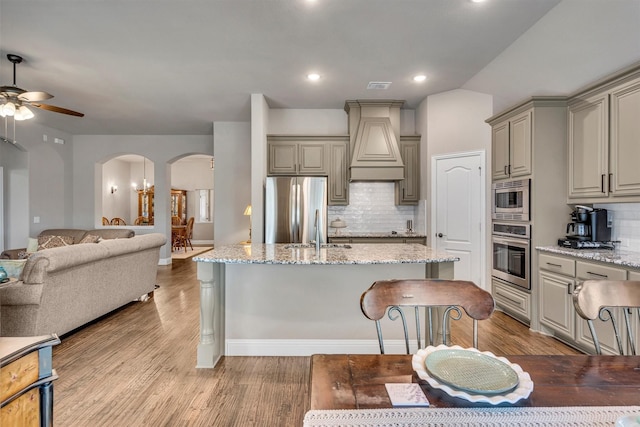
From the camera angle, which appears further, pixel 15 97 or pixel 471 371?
pixel 15 97

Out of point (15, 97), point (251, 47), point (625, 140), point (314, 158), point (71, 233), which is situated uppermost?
point (251, 47)

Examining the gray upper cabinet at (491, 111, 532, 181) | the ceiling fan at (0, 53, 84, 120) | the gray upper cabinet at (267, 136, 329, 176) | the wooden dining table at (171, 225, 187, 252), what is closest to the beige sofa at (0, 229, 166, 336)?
the ceiling fan at (0, 53, 84, 120)

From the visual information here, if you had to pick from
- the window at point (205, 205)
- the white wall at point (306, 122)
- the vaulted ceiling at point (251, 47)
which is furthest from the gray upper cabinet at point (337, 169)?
the window at point (205, 205)

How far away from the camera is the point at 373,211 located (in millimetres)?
5441

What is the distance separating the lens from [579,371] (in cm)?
103

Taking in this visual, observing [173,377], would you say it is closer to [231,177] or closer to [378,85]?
[378,85]

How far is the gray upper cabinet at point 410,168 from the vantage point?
5207 millimetres

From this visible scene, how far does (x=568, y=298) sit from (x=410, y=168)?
280cm

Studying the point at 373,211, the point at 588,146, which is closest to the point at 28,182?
the point at 373,211

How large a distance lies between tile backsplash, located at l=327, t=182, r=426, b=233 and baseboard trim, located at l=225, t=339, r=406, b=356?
2.69m

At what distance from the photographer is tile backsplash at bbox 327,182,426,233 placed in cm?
542

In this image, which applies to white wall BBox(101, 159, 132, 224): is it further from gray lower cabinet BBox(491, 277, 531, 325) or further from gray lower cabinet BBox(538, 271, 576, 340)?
gray lower cabinet BBox(538, 271, 576, 340)

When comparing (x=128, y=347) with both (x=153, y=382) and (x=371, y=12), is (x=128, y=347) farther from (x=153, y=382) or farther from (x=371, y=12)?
(x=371, y=12)

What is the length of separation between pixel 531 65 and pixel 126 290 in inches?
205
